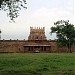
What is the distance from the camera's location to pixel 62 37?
235ft

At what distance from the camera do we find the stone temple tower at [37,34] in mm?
95625

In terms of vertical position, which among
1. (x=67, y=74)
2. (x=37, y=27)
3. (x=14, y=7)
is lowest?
(x=67, y=74)

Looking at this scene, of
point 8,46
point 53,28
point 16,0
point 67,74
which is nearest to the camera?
point 67,74

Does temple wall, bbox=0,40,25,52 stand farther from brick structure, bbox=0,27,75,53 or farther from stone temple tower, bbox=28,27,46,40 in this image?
stone temple tower, bbox=28,27,46,40

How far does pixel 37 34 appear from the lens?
97.9m

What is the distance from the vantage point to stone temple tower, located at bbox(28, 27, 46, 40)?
9562 cm

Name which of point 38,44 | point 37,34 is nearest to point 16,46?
point 38,44

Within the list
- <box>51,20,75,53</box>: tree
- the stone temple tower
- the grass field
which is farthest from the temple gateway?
the grass field

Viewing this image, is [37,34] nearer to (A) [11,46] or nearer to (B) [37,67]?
(A) [11,46]

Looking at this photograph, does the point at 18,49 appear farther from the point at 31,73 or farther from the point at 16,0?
the point at 31,73

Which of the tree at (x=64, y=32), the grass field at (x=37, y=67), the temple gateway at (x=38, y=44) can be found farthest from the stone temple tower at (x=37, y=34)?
the grass field at (x=37, y=67)

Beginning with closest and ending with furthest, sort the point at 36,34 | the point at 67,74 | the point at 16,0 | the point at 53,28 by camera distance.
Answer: the point at 67,74, the point at 16,0, the point at 53,28, the point at 36,34

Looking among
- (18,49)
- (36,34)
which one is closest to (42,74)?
(18,49)

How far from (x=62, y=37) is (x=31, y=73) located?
189 feet
